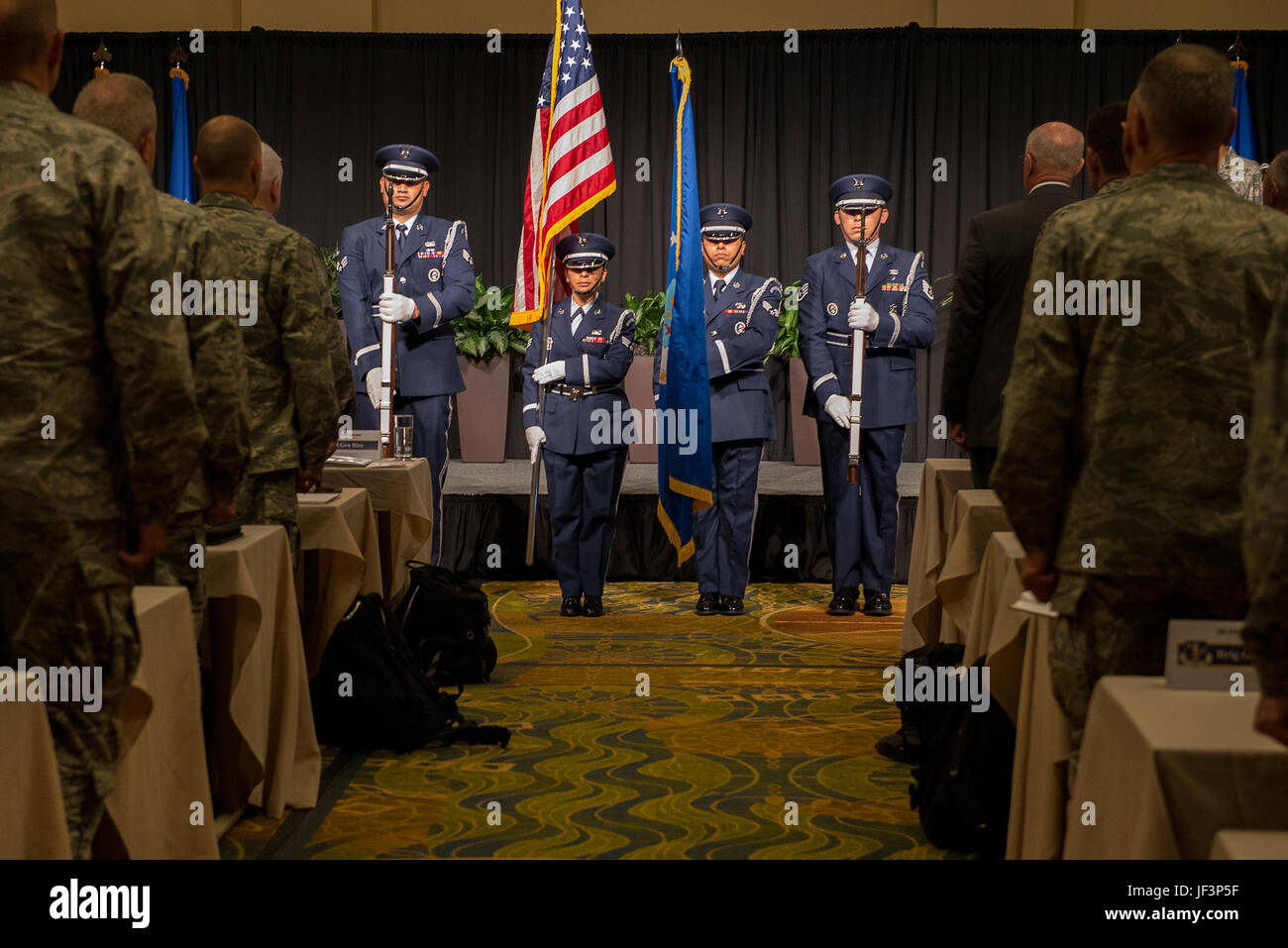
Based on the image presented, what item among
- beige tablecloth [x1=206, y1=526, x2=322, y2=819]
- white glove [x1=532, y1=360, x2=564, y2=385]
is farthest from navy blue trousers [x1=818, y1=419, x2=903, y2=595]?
beige tablecloth [x1=206, y1=526, x2=322, y2=819]

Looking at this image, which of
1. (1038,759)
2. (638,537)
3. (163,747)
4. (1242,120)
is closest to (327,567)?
(163,747)

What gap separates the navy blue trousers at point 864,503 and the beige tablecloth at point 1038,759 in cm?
330

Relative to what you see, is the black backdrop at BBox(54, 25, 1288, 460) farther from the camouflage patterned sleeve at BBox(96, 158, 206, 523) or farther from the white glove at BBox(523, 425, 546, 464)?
the camouflage patterned sleeve at BBox(96, 158, 206, 523)

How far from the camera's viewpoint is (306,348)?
11.3 feet

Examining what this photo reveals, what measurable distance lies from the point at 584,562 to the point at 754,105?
4642 millimetres

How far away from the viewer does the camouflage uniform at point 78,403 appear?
182 cm

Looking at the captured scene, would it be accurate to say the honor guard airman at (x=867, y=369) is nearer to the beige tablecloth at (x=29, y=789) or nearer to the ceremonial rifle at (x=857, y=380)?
the ceremonial rifle at (x=857, y=380)

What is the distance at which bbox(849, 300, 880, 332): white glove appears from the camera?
584 cm

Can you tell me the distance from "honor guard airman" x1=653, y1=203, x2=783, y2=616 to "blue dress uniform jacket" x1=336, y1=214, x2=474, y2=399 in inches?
38.0

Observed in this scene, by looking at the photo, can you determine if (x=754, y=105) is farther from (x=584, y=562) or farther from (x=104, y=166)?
(x=104, y=166)

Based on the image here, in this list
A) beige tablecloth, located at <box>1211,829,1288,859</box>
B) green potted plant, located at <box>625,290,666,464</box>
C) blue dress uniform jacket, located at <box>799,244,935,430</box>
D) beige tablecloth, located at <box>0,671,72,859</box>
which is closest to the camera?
beige tablecloth, located at <box>1211,829,1288,859</box>

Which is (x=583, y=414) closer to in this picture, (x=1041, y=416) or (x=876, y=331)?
(x=876, y=331)
